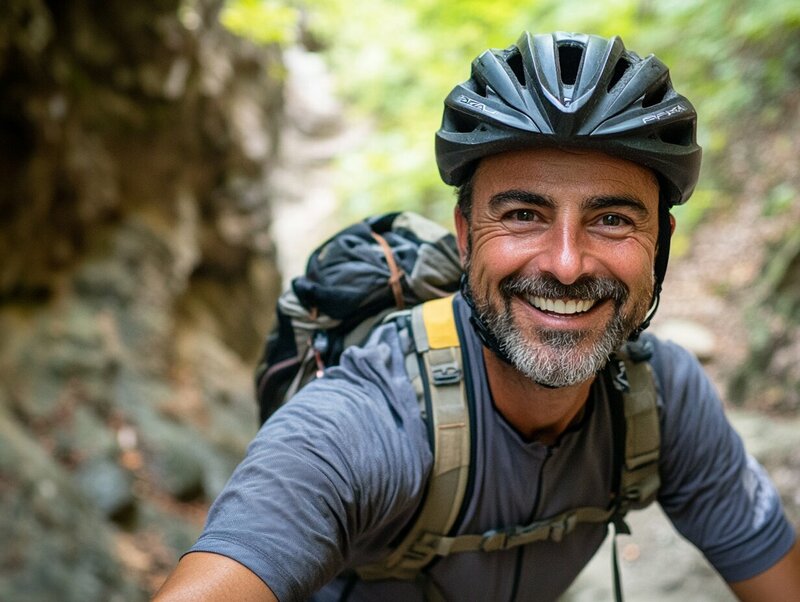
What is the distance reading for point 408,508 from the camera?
7.86 ft

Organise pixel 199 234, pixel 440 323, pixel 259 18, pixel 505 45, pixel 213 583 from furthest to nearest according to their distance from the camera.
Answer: pixel 199 234 → pixel 505 45 → pixel 259 18 → pixel 440 323 → pixel 213 583

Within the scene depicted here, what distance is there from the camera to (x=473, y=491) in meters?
2.50

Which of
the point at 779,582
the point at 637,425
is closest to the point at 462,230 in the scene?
the point at 637,425

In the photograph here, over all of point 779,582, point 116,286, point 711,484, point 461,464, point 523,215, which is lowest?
point 116,286

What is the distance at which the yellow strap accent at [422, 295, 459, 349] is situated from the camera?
2.65 meters

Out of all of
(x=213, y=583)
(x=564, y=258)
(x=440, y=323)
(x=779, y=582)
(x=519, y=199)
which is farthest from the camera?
(x=779, y=582)

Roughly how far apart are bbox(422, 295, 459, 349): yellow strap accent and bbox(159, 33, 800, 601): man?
0.04 metres

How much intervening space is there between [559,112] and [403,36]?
13.5 metres

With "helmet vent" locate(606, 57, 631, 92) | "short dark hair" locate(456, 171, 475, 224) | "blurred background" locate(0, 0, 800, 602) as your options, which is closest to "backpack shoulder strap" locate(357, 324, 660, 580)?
"short dark hair" locate(456, 171, 475, 224)

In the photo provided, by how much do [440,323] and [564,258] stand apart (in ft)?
1.71

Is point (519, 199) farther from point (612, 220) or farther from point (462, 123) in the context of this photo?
point (462, 123)

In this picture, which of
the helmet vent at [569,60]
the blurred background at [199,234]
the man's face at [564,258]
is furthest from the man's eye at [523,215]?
the blurred background at [199,234]

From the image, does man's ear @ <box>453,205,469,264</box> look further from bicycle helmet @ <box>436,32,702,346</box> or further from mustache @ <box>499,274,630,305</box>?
mustache @ <box>499,274,630,305</box>

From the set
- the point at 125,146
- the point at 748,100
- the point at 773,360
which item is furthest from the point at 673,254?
the point at 125,146
